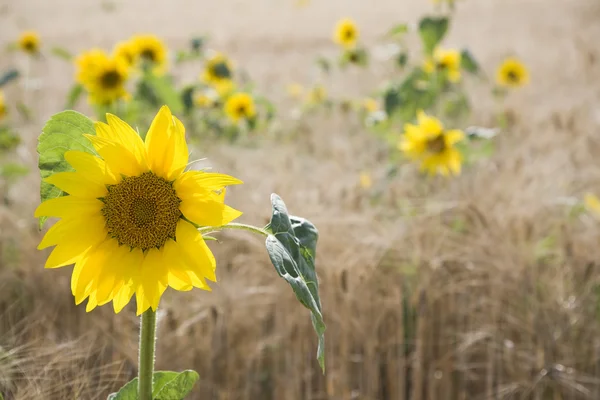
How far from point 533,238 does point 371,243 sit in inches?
19.5

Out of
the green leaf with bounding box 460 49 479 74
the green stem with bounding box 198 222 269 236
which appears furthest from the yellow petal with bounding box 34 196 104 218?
the green leaf with bounding box 460 49 479 74

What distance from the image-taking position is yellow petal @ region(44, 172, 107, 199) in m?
0.78

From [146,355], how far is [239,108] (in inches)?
122

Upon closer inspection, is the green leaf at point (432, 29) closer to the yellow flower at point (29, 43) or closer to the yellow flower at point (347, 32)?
the yellow flower at point (347, 32)

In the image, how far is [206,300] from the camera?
1567mm

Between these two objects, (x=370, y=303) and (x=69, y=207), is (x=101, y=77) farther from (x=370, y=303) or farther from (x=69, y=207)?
(x=69, y=207)

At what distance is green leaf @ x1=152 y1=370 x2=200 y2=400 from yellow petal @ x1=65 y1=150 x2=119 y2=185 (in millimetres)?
260

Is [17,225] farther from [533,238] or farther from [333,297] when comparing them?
[533,238]

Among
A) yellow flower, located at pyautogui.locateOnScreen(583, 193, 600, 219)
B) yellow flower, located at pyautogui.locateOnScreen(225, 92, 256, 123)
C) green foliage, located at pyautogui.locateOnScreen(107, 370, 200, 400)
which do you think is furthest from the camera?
Result: yellow flower, located at pyautogui.locateOnScreen(225, 92, 256, 123)

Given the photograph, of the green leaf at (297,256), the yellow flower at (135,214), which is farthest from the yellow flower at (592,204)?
the yellow flower at (135,214)

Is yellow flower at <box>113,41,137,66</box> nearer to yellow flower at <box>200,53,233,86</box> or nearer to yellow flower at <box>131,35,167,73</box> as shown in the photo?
yellow flower at <box>131,35,167,73</box>

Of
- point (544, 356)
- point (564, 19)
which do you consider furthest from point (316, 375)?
point (564, 19)

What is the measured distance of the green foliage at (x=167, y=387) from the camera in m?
0.87

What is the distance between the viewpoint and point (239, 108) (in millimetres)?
3818
